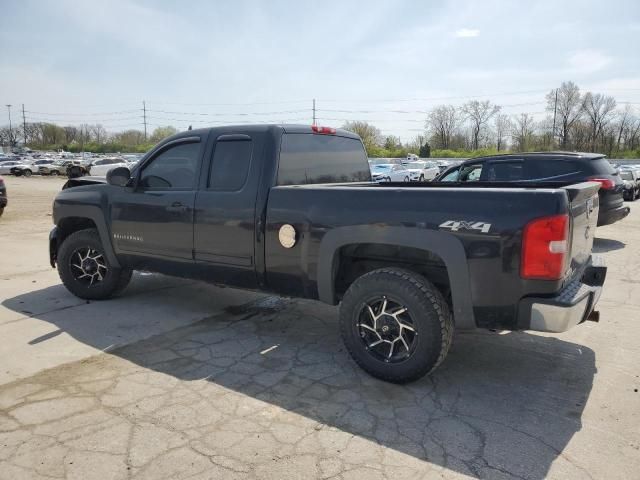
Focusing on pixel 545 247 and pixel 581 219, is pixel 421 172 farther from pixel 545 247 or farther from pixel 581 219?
pixel 545 247

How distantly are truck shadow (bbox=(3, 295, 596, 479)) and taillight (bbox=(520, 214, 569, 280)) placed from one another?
0.94m

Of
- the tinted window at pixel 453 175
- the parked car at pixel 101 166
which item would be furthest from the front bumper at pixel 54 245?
the parked car at pixel 101 166

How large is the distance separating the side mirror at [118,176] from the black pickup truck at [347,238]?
0.05 feet

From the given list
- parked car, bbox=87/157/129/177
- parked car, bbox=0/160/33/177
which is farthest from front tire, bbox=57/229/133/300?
parked car, bbox=0/160/33/177

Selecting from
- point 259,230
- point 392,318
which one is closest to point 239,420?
point 392,318

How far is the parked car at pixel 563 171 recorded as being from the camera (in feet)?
29.8

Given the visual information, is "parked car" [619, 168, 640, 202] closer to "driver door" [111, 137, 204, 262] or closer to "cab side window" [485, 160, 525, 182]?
"cab side window" [485, 160, 525, 182]

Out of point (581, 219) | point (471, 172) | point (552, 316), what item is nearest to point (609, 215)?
point (471, 172)

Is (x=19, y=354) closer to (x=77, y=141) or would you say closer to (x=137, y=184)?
(x=137, y=184)

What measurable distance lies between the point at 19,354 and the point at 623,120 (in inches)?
3191

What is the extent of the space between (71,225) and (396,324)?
165 inches

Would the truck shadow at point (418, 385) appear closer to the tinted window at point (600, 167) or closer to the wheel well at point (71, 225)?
the wheel well at point (71, 225)

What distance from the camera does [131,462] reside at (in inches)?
107

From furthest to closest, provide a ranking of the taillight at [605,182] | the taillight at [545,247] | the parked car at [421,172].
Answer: the parked car at [421,172], the taillight at [605,182], the taillight at [545,247]
